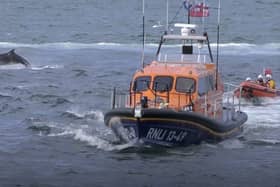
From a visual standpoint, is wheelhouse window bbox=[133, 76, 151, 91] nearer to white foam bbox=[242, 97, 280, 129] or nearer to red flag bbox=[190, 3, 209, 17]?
red flag bbox=[190, 3, 209, 17]

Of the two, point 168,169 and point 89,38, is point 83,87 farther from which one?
point 89,38

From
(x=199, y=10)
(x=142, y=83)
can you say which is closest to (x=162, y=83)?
(x=142, y=83)

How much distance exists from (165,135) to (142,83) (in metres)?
1.98

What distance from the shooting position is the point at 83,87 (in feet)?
134

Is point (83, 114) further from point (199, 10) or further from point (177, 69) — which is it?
point (177, 69)

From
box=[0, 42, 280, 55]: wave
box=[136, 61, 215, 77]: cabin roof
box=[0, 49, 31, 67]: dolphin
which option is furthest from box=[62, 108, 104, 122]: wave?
box=[0, 42, 280, 55]: wave

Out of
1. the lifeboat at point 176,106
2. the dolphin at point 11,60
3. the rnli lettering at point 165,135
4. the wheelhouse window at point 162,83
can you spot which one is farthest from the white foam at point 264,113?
the dolphin at point 11,60

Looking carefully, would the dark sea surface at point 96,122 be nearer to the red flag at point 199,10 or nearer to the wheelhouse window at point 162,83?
the wheelhouse window at point 162,83

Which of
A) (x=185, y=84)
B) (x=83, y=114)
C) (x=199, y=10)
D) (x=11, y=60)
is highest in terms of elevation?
(x=199, y=10)

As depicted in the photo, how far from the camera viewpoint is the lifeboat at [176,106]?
26.5m

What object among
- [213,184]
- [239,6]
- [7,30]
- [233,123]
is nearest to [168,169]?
Answer: [213,184]

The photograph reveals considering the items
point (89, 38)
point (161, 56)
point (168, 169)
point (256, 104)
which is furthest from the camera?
point (89, 38)

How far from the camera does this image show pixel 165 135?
26.9 m

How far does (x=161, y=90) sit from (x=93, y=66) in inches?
821
